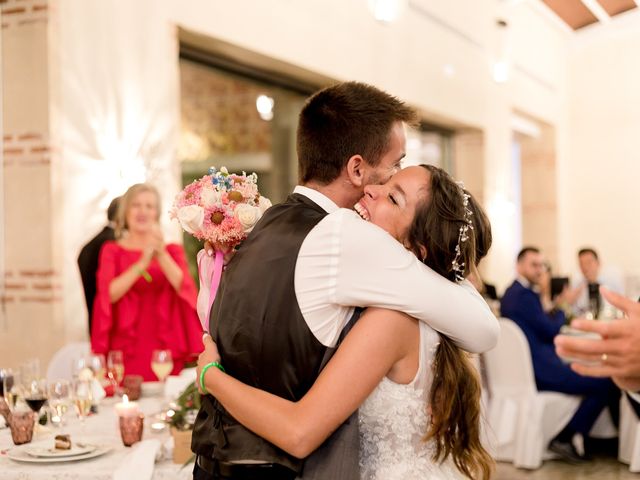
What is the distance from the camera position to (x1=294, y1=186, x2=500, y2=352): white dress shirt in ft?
5.62

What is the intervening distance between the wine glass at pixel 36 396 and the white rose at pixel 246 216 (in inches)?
50.3

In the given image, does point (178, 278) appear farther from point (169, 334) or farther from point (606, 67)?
point (606, 67)

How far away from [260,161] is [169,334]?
621 centimetres

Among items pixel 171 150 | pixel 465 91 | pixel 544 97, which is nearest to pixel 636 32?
pixel 544 97

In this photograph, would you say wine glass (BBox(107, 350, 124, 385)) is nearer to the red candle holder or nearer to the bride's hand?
the red candle holder

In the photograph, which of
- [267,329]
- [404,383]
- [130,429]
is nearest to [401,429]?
[404,383]

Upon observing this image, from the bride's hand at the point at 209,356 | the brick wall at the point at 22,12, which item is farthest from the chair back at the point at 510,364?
the bride's hand at the point at 209,356

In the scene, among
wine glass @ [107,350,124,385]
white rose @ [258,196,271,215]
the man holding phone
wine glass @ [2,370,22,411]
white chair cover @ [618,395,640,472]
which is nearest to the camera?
the man holding phone

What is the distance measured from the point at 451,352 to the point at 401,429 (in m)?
0.21

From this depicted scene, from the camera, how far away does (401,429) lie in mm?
1919

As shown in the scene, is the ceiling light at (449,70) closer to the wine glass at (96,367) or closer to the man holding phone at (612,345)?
the wine glass at (96,367)

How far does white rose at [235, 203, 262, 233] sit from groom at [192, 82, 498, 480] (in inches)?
4.7

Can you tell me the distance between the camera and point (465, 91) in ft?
36.8

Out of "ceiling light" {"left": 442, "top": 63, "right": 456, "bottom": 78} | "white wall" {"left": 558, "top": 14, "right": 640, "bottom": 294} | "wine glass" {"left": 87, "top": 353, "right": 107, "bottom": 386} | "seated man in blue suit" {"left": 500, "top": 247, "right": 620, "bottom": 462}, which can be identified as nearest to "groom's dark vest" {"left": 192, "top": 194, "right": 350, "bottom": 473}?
"wine glass" {"left": 87, "top": 353, "right": 107, "bottom": 386}
